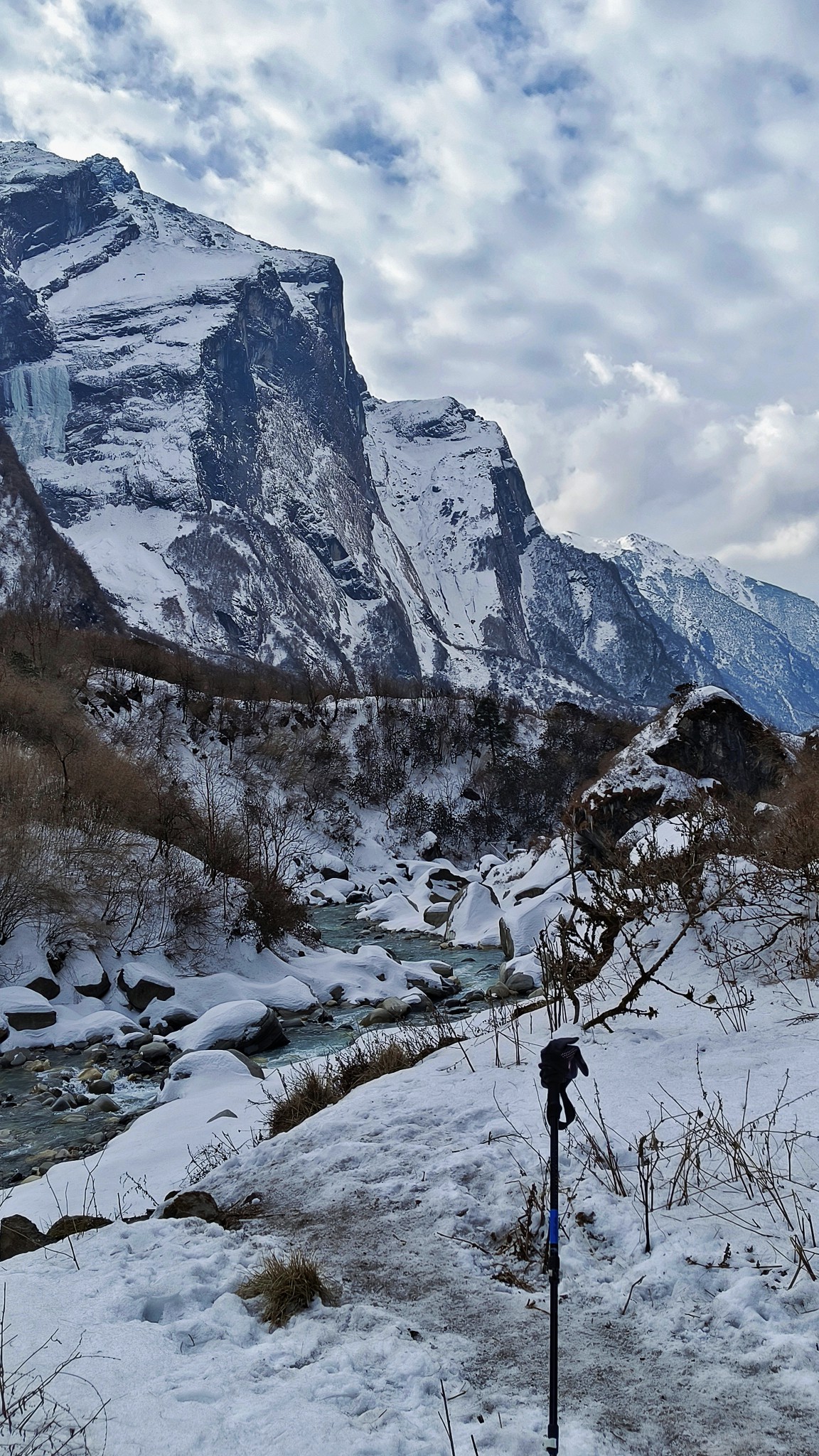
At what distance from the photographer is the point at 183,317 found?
16775 cm

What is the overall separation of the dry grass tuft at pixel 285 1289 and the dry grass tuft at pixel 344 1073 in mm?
2863

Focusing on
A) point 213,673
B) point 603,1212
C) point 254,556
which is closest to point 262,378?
point 254,556

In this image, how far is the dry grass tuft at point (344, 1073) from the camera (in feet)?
22.8

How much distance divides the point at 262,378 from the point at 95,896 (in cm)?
17600

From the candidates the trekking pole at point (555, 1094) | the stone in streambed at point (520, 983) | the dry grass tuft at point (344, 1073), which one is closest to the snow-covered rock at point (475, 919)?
the stone in streambed at point (520, 983)

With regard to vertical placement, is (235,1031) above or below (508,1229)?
above

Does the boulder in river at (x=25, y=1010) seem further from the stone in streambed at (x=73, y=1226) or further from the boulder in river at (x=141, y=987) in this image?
the stone in streambed at (x=73, y=1226)

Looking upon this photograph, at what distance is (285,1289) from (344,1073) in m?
4.25

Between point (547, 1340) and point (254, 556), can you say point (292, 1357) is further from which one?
point (254, 556)

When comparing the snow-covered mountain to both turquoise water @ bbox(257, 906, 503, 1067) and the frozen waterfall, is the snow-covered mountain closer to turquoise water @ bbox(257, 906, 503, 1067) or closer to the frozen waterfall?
the frozen waterfall

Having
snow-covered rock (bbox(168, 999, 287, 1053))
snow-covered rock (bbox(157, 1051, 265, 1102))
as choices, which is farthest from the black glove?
snow-covered rock (bbox(168, 999, 287, 1053))

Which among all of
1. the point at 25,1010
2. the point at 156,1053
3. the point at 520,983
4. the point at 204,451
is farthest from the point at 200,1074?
the point at 204,451

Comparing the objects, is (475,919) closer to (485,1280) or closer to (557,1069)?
(485,1280)

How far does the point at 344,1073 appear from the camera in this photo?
7645mm
